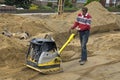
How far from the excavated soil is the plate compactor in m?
0.20

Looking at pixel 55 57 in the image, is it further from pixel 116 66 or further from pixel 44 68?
pixel 116 66

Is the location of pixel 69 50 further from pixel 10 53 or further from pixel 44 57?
pixel 44 57

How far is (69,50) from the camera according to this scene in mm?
13812

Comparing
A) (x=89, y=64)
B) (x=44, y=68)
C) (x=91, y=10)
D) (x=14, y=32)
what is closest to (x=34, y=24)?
(x=14, y=32)

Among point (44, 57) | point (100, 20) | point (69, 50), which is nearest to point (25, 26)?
point (69, 50)

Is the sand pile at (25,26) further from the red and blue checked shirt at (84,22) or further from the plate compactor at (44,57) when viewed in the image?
the plate compactor at (44,57)

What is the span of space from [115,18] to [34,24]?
5.64 meters

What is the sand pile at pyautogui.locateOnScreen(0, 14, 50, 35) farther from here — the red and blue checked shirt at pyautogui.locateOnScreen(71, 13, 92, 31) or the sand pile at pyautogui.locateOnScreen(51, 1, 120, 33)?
the red and blue checked shirt at pyautogui.locateOnScreen(71, 13, 92, 31)

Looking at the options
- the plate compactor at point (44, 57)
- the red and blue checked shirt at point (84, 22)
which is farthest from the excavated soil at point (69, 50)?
the red and blue checked shirt at point (84, 22)

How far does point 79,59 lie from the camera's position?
12.3 metres

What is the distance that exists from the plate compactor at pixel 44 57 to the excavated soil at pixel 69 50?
0.20 m

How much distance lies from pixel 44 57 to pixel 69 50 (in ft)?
13.2

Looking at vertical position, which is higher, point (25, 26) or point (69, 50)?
point (25, 26)

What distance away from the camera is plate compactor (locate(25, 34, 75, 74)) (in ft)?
32.5
